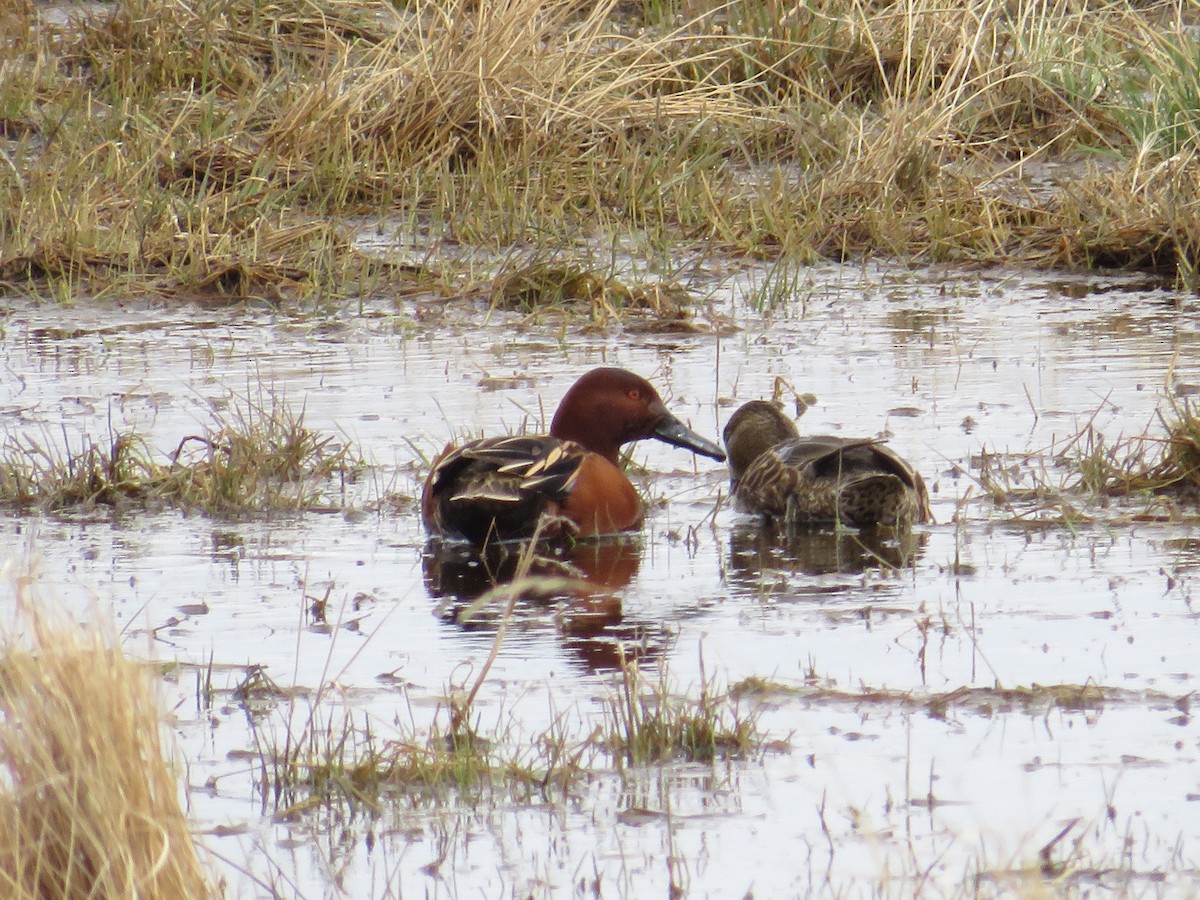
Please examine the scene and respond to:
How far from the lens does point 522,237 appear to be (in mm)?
10789

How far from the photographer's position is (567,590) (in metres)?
5.96

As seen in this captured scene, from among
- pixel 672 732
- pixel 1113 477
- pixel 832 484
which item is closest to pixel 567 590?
pixel 832 484

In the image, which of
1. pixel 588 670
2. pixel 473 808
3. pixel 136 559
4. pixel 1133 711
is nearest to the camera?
pixel 473 808

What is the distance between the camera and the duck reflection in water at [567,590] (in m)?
5.26

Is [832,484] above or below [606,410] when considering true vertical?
below

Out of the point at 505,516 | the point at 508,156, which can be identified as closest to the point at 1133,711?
the point at 505,516

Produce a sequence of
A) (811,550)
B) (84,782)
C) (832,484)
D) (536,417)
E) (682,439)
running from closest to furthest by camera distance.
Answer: (84,782), (811,550), (832,484), (682,439), (536,417)

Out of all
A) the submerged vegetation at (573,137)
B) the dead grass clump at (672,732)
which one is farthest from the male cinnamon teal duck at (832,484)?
the submerged vegetation at (573,137)

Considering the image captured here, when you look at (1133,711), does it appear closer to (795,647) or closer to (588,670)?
(795,647)

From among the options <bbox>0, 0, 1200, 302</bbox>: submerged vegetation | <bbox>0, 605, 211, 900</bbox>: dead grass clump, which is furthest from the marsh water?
<bbox>0, 0, 1200, 302</bbox>: submerged vegetation

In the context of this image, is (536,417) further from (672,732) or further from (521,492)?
(672,732)

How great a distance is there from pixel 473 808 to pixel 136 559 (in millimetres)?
2384

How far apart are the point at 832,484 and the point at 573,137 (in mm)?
5435

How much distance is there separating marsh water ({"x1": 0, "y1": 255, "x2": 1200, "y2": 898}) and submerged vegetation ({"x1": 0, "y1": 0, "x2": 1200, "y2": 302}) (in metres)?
0.62
